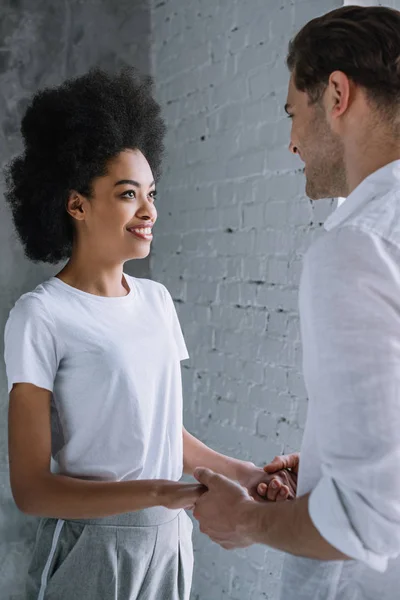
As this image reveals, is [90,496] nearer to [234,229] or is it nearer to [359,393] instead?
[359,393]

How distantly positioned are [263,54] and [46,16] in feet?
3.17

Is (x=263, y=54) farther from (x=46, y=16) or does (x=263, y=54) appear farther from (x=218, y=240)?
(x=46, y=16)

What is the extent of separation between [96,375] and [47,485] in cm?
25

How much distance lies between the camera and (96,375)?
160 centimetres

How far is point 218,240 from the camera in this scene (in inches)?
114

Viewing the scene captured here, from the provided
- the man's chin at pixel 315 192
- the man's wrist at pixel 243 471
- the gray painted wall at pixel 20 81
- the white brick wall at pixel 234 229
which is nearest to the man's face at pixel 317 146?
the man's chin at pixel 315 192

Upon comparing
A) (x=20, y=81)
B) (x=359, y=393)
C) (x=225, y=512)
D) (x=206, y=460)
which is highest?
(x=20, y=81)

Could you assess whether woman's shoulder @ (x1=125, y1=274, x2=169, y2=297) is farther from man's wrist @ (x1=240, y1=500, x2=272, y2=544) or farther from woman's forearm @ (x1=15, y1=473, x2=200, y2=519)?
man's wrist @ (x1=240, y1=500, x2=272, y2=544)

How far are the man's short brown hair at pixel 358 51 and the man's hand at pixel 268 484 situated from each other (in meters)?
0.80

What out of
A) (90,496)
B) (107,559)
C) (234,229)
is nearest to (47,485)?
(90,496)

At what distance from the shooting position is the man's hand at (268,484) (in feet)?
5.15

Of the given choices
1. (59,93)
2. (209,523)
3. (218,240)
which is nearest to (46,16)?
(218,240)

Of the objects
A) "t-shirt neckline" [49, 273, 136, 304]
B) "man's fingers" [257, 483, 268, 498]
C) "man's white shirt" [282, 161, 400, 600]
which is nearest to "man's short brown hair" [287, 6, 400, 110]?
"man's white shirt" [282, 161, 400, 600]

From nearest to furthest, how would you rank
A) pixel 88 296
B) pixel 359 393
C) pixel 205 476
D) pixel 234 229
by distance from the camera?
pixel 359 393, pixel 205 476, pixel 88 296, pixel 234 229
